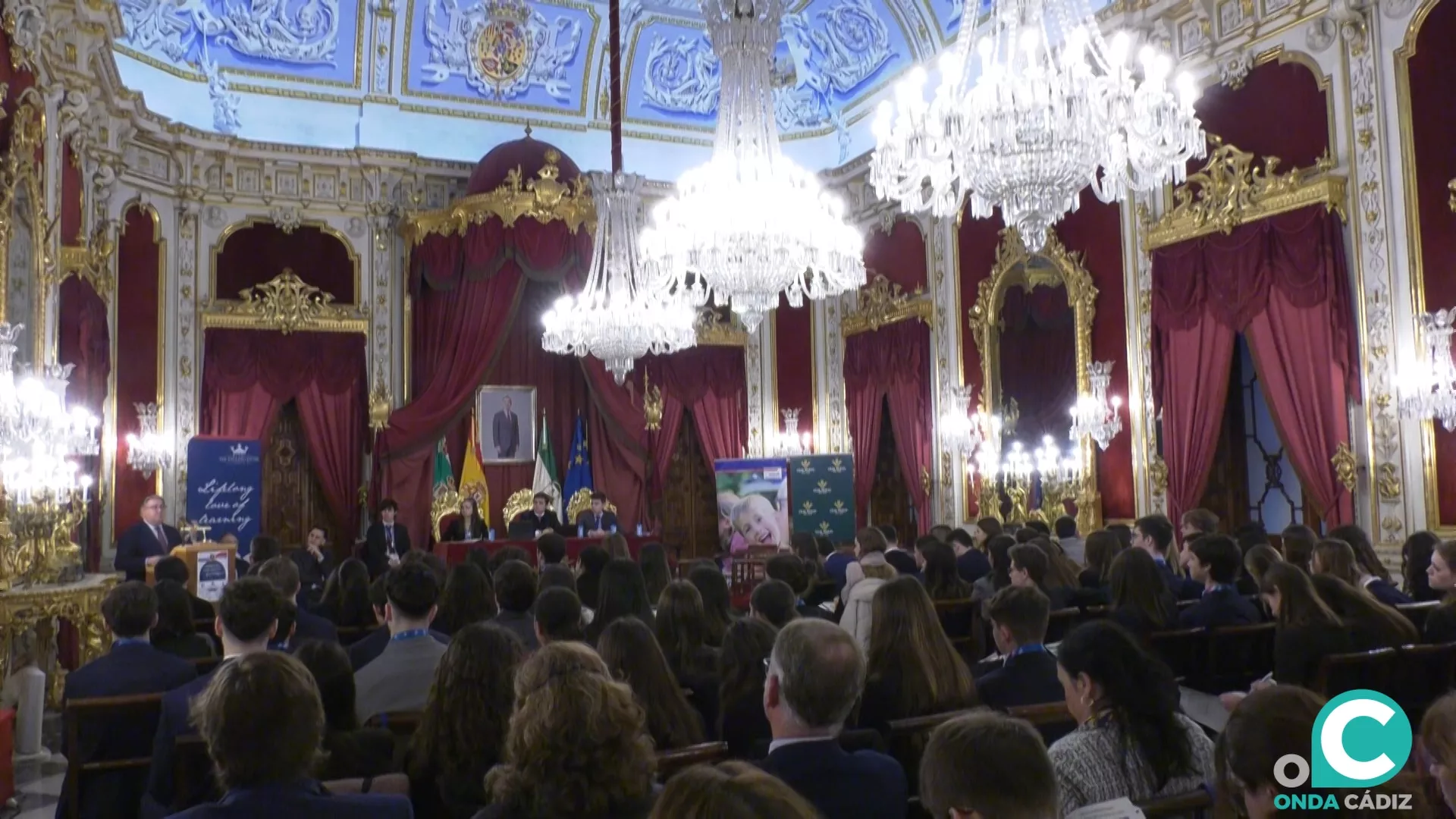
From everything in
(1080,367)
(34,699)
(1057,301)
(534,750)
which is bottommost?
(34,699)

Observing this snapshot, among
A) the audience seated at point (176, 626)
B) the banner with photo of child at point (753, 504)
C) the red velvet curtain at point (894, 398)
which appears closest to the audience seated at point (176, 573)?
the audience seated at point (176, 626)

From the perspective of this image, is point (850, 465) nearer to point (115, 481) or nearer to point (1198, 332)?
point (1198, 332)

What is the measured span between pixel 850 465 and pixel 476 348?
487 centimetres

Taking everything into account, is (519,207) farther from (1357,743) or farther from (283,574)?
(1357,743)

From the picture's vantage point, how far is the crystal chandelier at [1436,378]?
748 centimetres

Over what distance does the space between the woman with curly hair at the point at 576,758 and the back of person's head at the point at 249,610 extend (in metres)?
1.99

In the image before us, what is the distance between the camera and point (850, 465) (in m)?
13.6

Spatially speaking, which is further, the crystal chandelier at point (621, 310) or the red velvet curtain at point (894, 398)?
the red velvet curtain at point (894, 398)

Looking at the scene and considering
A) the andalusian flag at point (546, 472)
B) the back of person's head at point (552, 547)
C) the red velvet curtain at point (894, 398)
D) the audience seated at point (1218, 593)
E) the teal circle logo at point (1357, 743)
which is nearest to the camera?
the teal circle logo at point (1357, 743)

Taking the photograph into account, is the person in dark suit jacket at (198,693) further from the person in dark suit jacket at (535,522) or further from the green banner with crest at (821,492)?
the green banner with crest at (821,492)

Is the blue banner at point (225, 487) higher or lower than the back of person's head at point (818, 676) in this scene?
higher

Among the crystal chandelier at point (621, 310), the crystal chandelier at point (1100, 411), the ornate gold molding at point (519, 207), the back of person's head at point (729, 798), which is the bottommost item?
the back of person's head at point (729, 798)

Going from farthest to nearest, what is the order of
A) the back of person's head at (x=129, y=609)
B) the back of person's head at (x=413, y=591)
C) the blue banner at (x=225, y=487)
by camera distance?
the blue banner at (x=225, y=487) → the back of person's head at (x=129, y=609) → the back of person's head at (x=413, y=591)

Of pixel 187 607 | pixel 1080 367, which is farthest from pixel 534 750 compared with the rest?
pixel 1080 367
